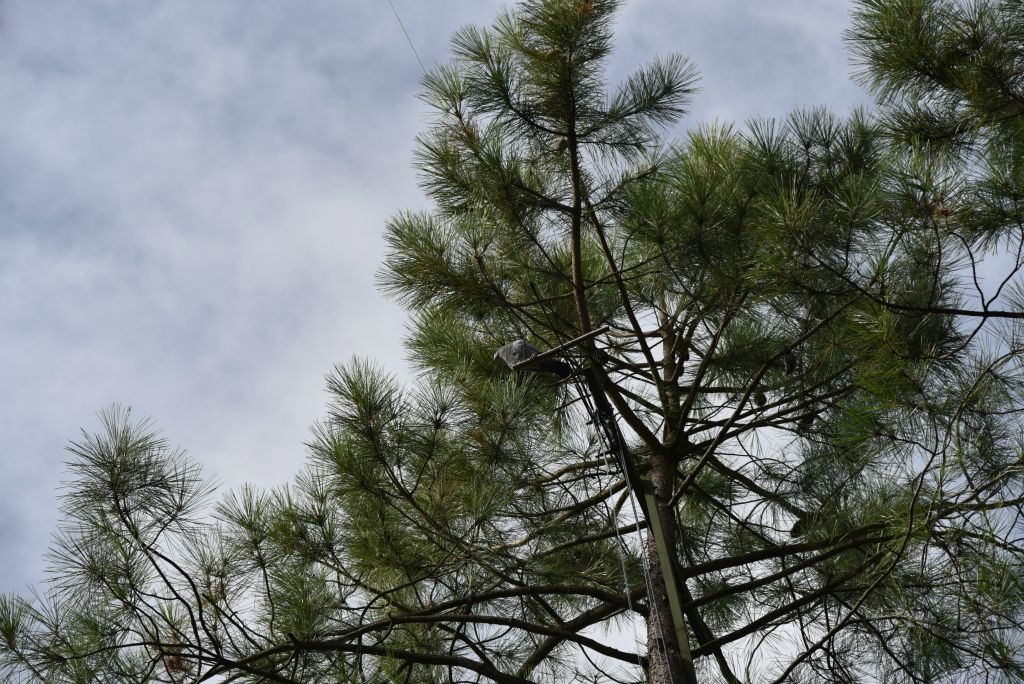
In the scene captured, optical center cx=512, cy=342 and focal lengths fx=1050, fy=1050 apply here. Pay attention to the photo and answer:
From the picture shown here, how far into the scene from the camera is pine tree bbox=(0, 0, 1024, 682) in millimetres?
3193

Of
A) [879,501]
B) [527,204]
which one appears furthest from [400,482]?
[879,501]

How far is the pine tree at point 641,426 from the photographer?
10.5 ft

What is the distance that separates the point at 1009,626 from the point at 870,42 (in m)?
2.07

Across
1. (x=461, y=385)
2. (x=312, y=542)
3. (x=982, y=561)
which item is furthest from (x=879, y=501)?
(x=312, y=542)

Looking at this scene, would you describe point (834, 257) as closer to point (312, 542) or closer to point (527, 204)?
point (527, 204)

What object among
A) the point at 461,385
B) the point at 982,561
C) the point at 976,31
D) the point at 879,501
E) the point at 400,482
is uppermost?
the point at 976,31

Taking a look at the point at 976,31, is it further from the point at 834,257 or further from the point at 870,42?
the point at 834,257

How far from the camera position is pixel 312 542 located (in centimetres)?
375

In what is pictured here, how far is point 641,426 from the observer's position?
4.16 meters

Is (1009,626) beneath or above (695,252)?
beneath

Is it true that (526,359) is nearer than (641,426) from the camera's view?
Yes

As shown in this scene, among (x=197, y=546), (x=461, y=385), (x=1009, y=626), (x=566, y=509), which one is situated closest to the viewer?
(x=1009, y=626)

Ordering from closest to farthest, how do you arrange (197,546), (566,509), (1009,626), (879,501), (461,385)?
(1009,626) → (197,546) → (879,501) → (461,385) → (566,509)

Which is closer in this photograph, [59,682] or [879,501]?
[59,682]
